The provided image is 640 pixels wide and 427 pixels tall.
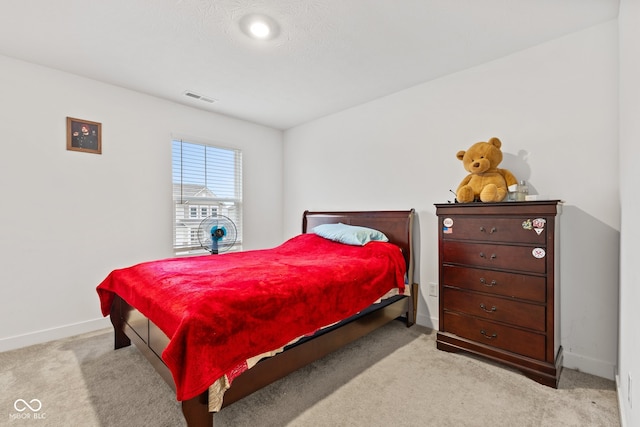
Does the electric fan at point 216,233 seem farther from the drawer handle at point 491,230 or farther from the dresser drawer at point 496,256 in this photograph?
the drawer handle at point 491,230

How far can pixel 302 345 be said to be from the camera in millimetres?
1798

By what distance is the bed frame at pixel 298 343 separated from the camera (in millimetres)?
1466

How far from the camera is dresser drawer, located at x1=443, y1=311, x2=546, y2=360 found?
191 centimetres

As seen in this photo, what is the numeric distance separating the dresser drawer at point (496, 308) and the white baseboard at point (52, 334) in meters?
3.20

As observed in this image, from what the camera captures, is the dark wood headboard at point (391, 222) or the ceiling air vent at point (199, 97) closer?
the dark wood headboard at point (391, 222)

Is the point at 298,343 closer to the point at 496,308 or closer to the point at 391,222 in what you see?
the point at 496,308

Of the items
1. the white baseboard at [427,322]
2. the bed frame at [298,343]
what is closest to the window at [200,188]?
the bed frame at [298,343]

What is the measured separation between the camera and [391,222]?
119 inches

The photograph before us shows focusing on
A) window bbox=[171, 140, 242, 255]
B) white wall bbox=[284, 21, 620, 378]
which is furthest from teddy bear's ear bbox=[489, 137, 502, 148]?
window bbox=[171, 140, 242, 255]

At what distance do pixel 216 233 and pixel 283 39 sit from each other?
6.94ft

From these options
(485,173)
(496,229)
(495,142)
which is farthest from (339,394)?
(495,142)

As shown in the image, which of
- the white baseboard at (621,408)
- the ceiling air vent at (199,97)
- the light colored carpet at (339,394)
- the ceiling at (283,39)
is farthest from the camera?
the ceiling air vent at (199,97)

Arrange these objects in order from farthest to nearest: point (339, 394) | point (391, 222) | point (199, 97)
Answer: point (199, 97), point (391, 222), point (339, 394)

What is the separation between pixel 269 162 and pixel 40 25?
2648mm
